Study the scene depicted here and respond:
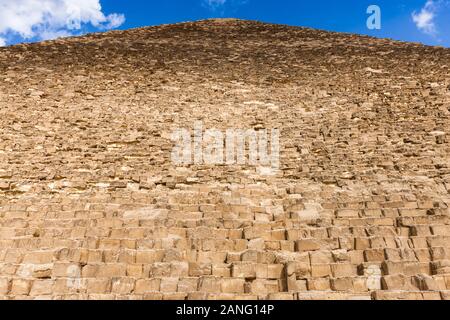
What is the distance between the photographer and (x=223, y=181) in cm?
512

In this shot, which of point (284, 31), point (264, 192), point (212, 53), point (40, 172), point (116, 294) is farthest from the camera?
point (284, 31)

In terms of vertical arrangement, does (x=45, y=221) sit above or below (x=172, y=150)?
below

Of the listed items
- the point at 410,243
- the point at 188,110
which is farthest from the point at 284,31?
the point at 410,243

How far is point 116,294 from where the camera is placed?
10.8 feet

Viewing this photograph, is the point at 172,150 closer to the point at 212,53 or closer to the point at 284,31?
the point at 212,53

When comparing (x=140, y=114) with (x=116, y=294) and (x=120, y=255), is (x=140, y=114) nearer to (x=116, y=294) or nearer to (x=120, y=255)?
(x=120, y=255)

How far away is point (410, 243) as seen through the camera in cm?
376

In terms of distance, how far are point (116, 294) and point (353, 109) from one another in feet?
18.2

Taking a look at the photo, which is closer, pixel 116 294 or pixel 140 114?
pixel 116 294

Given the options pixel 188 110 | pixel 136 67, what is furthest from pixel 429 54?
pixel 136 67

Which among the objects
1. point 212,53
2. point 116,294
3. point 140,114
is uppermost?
point 212,53

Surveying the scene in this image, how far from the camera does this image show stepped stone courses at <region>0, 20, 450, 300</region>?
3.47m

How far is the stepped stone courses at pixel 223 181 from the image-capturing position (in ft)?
11.4

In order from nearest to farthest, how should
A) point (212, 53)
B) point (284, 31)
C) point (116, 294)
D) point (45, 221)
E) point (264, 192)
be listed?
point (116, 294) < point (45, 221) < point (264, 192) < point (212, 53) < point (284, 31)
